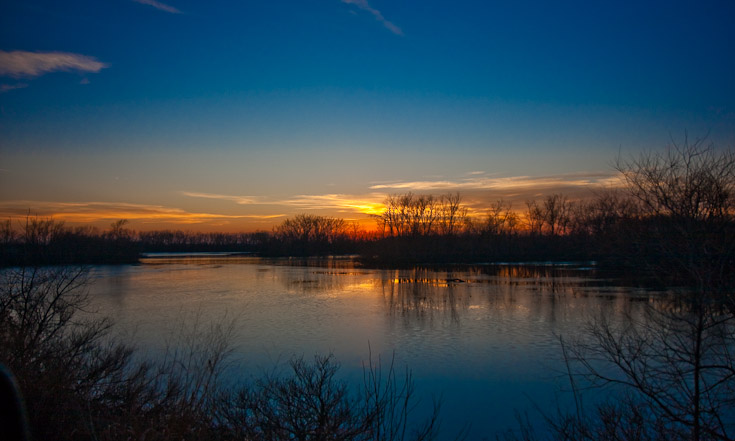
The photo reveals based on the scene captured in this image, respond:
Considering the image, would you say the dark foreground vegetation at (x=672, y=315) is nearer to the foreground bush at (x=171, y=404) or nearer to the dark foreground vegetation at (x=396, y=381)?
the dark foreground vegetation at (x=396, y=381)

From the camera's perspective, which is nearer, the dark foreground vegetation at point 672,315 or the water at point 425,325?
the dark foreground vegetation at point 672,315

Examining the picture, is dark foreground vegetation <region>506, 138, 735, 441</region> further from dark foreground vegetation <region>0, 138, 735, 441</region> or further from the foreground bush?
the foreground bush

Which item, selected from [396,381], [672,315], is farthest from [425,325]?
[672,315]

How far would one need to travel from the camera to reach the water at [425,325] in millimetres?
8609

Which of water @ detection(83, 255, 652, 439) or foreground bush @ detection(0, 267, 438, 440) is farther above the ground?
foreground bush @ detection(0, 267, 438, 440)

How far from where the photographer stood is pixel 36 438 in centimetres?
505

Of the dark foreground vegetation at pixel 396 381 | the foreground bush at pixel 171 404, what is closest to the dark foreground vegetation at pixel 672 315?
the dark foreground vegetation at pixel 396 381

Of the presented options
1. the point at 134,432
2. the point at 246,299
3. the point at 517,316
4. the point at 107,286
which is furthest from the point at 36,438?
the point at 107,286

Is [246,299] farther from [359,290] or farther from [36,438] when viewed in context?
[36,438]

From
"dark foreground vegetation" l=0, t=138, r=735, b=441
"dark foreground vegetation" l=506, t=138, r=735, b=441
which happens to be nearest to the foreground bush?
"dark foreground vegetation" l=0, t=138, r=735, b=441

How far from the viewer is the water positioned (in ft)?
28.2

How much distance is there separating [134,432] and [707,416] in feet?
26.3

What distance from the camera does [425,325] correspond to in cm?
1438

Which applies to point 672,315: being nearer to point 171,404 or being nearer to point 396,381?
point 396,381
